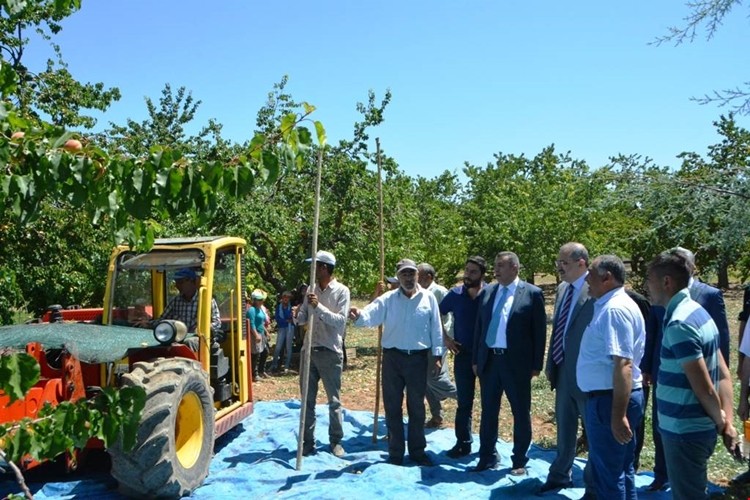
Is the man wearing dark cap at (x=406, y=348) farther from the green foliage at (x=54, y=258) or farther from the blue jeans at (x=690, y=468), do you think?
the green foliage at (x=54, y=258)

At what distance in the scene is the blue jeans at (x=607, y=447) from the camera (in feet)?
14.4

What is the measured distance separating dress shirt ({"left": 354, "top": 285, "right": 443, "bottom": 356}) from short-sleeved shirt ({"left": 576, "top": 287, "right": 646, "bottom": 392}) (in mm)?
2004

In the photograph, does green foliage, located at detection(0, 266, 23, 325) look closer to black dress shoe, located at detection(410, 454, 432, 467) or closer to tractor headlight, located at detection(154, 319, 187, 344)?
tractor headlight, located at detection(154, 319, 187, 344)

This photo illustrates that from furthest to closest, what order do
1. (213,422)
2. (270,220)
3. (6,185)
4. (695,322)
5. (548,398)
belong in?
1. (270,220)
2. (548,398)
3. (213,422)
4. (695,322)
5. (6,185)

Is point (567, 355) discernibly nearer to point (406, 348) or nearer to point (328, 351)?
point (406, 348)

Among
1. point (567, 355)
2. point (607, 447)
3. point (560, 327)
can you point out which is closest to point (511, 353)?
point (560, 327)

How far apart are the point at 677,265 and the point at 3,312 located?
29.2 ft

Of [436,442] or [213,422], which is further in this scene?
[436,442]

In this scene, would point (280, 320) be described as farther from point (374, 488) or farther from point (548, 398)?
point (374, 488)

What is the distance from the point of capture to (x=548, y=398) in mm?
9297

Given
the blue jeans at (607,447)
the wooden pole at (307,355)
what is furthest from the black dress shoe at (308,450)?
the blue jeans at (607,447)

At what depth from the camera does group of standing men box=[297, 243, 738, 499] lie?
383 cm

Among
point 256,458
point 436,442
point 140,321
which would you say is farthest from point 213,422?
point 436,442

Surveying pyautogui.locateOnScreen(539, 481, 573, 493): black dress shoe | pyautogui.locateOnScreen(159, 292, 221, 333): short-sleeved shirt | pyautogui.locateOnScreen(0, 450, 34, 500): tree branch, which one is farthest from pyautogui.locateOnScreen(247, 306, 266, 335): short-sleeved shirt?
pyautogui.locateOnScreen(0, 450, 34, 500): tree branch
